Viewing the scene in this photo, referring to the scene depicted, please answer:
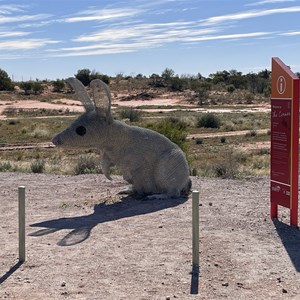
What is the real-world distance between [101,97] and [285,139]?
13.3ft

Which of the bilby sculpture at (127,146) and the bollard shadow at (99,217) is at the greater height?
the bilby sculpture at (127,146)

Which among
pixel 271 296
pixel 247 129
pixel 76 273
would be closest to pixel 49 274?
pixel 76 273

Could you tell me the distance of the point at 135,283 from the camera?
839cm

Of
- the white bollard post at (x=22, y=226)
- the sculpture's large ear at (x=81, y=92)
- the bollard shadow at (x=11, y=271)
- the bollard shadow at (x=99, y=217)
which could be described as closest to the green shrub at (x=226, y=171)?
the bollard shadow at (x=99, y=217)

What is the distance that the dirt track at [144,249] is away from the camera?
26.9 feet

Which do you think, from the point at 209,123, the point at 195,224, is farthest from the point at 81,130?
the point at 209,123

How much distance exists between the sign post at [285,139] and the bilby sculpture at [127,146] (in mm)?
2719

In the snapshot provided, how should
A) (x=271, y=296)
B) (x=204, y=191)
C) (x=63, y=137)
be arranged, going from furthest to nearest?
(x=204, y=191), (x=63, y=137), (x=271, y=296)

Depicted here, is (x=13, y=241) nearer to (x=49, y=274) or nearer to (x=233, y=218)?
(x=49, y=274)

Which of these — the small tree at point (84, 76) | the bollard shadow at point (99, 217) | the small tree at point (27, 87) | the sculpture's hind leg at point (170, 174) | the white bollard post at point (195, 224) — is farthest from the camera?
the small tree at point (84, 76)

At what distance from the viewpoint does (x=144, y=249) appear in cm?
997

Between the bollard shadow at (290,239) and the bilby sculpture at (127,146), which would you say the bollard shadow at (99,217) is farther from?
the bollard shadow at (290,239)

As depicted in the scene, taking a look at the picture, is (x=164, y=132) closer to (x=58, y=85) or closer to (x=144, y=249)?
(x=144, y=249)

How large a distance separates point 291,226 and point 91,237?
346 centimetres
